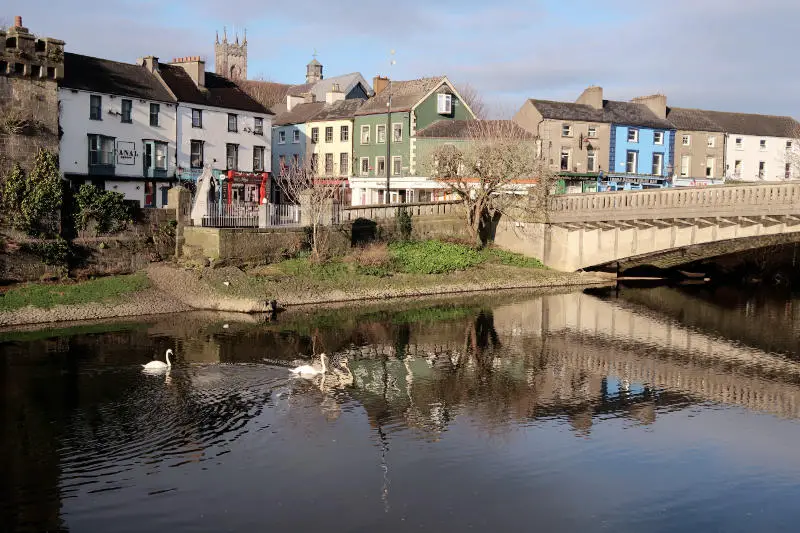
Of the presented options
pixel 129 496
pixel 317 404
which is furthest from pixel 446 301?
pixel 129 496

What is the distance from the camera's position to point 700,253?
55.2 meters

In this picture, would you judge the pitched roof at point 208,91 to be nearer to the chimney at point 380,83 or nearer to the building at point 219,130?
the building at point 219,130

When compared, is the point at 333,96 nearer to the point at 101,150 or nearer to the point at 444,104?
the point at 444,104

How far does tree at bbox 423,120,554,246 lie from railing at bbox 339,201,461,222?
55.1 inches

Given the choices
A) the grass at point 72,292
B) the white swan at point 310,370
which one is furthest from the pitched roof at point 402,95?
the white swan at point 310,370

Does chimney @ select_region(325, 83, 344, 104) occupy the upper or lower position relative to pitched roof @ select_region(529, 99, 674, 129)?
upper

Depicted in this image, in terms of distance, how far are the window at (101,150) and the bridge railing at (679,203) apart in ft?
105

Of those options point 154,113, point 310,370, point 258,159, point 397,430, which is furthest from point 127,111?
point 397,430

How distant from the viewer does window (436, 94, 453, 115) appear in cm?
7200

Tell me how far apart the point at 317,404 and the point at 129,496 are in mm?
8080

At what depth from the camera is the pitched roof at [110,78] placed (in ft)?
185

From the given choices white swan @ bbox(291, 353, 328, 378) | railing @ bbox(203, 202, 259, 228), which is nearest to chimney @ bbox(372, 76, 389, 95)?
railing @ bbox(203, 202, 259, 228)

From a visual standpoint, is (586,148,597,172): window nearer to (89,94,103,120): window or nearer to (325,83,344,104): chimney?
(325,83,344,104): chimney

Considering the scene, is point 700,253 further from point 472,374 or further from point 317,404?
point 317,404
